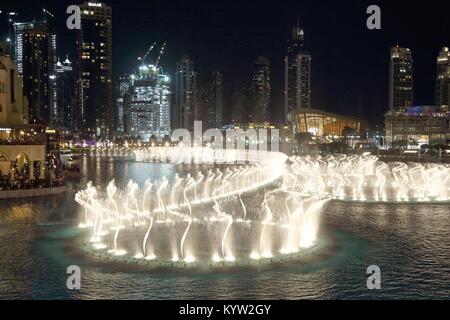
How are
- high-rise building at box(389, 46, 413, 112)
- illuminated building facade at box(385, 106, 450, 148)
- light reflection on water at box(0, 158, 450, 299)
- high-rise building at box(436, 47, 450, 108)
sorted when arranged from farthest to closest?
1. high-rise building at box(389, 46, 413, 112)
2. high-rise building at box(436, 47, 450, 108)
3. illuminated building facade at box(385, 106, 450, 148)
4. light reflection on water at box(0, 158, 450, 299)

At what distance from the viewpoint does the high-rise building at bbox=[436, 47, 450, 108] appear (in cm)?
18725

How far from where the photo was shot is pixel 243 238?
20.1 m

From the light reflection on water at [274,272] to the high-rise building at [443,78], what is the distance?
17765 centimetres

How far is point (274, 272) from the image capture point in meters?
15.5

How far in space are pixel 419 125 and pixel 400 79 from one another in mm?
62057

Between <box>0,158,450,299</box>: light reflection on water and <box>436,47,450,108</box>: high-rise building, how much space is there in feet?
583

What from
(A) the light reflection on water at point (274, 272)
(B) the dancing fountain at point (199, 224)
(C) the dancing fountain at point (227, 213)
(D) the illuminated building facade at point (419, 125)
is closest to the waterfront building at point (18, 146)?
(C) the dancing fountain at point (227, 213)

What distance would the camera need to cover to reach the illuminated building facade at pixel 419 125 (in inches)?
5399

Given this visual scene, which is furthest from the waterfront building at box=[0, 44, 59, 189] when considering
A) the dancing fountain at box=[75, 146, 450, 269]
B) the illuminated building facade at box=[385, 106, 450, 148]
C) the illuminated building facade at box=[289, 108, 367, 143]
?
the illuminated building facade at box=[385, 106, 450, 148]

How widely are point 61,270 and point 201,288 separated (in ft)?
Answer: 15.6

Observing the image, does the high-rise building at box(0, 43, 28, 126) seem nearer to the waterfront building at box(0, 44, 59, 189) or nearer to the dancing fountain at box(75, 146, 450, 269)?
the waterfront building at box(0, 44, 59, 189)

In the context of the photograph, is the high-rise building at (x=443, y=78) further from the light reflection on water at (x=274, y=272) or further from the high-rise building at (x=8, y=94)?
the light reflection on water at (x=274, y=272)
